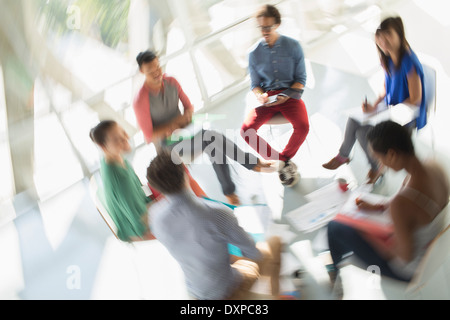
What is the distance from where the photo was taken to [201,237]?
1545mm

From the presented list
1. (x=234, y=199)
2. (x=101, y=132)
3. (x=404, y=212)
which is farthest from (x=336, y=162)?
(x=101, y=132)

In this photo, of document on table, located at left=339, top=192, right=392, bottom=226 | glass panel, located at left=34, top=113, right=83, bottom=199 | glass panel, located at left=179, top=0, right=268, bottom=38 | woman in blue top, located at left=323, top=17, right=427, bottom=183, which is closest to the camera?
document on table, located at left=339, top=192, right=392, bottom=226

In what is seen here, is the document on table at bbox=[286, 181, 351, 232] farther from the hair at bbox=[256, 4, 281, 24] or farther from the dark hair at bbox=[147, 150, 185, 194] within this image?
the hair at bbox=[256, 4, 281, 24]

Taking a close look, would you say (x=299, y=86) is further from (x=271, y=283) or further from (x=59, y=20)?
(x=59, y=20)

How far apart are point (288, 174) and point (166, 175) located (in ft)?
4.23

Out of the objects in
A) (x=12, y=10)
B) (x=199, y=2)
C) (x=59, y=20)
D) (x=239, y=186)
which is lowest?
(x=239, y=186)

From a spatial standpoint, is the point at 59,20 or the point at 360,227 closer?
the point at 360,227

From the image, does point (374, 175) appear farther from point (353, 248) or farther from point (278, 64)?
point (278, 64)

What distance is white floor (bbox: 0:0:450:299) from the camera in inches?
88.0

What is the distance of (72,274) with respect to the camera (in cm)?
235

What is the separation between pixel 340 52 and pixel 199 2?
1.70 metres

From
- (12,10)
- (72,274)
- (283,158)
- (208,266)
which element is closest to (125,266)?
(72,274)

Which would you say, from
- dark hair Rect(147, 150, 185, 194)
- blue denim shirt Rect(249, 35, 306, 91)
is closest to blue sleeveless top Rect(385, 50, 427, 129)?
blue denim shirt Rect(249, 35, 306, 91)

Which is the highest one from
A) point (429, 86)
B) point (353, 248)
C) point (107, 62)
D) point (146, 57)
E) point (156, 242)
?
point (146, 57)
